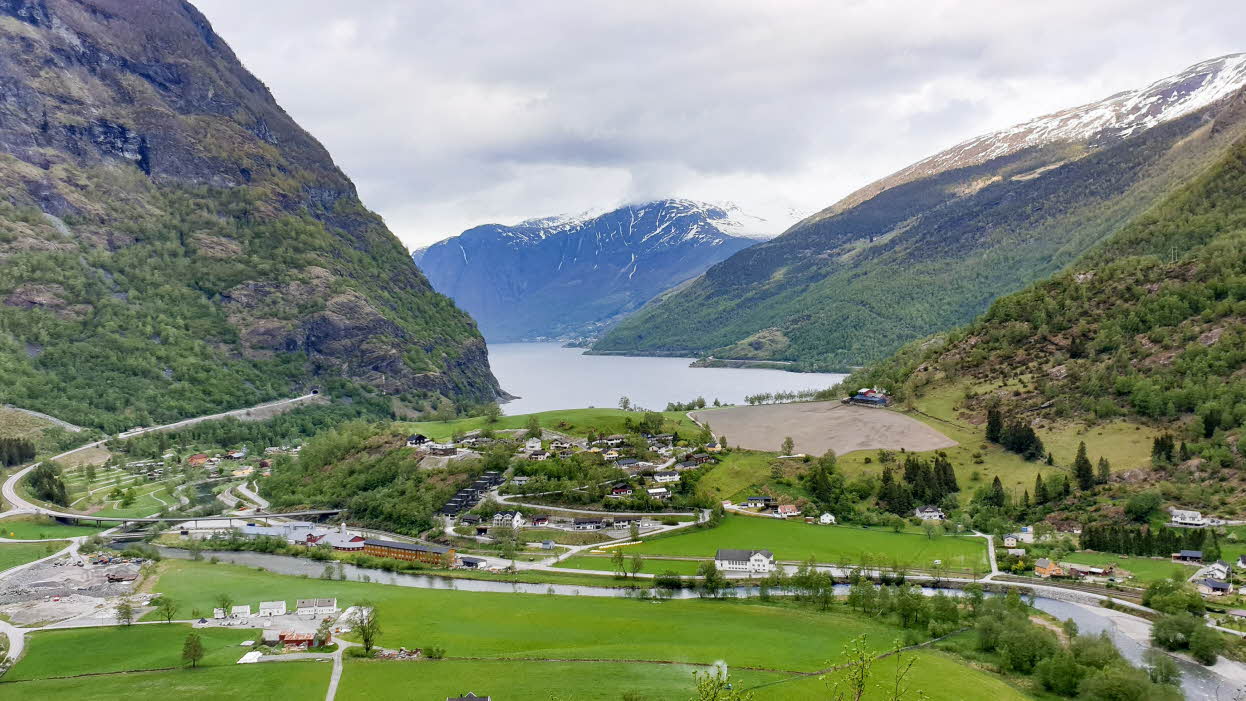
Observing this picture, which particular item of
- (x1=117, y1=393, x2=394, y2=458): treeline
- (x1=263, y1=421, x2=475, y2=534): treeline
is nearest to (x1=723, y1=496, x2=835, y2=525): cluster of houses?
(x1=263, y1=421, x2=475, y2=534): treeline

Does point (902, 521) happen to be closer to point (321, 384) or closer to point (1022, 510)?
point (1022, 510)

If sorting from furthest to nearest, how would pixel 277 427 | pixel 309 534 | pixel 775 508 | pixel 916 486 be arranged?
pixel 277 427
pixel 775 508
pixel 309 534
pixel 916 486

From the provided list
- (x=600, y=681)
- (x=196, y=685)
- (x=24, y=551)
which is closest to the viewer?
(x=600, y=681)

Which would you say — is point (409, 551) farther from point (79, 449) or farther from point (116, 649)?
point (79, 449)

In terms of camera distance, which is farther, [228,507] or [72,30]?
[72,30]

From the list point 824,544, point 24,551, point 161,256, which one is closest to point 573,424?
point 824,544

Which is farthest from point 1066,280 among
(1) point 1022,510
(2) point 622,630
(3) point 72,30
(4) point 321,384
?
(3) point 72,30
